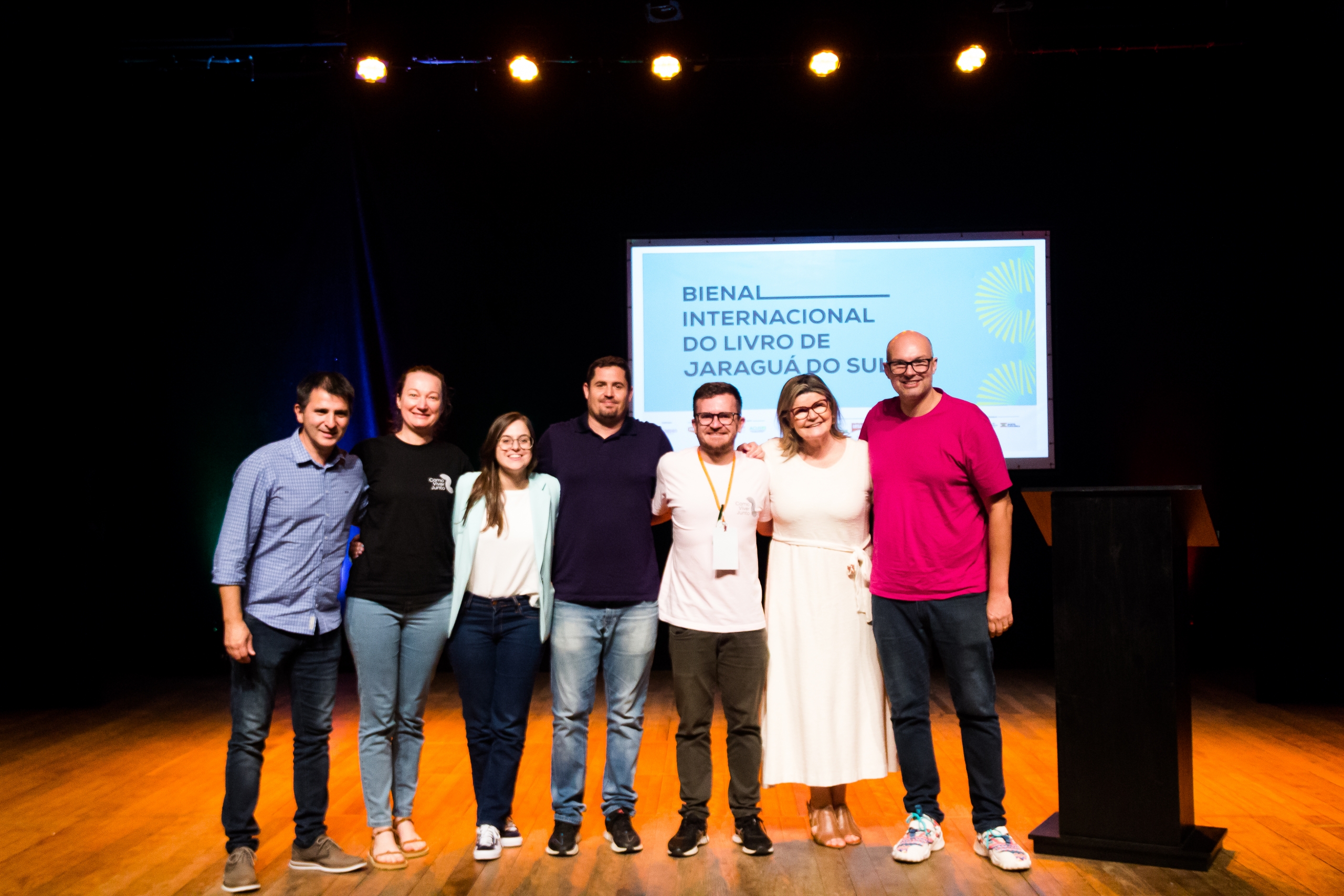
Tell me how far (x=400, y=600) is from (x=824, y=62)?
3.68m

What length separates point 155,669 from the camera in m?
5.54

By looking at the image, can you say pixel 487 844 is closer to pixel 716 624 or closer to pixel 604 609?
pixel 604 609

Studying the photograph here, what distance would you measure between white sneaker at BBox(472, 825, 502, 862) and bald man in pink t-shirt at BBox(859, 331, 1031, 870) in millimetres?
Result: 1140

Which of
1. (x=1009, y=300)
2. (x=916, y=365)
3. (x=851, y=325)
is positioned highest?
(x=1009, y=300)

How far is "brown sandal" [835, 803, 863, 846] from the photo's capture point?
269cm

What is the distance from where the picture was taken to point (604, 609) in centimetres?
264

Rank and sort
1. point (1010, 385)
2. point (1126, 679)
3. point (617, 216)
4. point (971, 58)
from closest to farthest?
1. point (1126, 679)
2. point (971, 58)
3. point (1010, 385)
4. point (617, 216)

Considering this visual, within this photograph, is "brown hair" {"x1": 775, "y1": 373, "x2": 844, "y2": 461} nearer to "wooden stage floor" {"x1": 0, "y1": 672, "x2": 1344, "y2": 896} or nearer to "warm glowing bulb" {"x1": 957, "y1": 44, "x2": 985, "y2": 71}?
"wooden stage floor" {"x1": 0, "y1": 672, "x2": 1344, "y2": 896}

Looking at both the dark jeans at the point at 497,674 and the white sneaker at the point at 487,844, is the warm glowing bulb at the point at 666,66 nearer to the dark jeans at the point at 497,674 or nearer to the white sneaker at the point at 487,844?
the dark jeans at the point at 497,674

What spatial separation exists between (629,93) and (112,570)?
13.8 ft

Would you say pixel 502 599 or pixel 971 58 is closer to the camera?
pixel 502 599

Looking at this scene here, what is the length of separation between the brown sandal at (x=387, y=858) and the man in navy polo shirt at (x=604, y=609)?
42cm

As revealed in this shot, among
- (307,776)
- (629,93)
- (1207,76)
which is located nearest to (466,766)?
(307,776)

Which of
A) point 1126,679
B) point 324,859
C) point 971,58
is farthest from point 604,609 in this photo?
point 971,58
